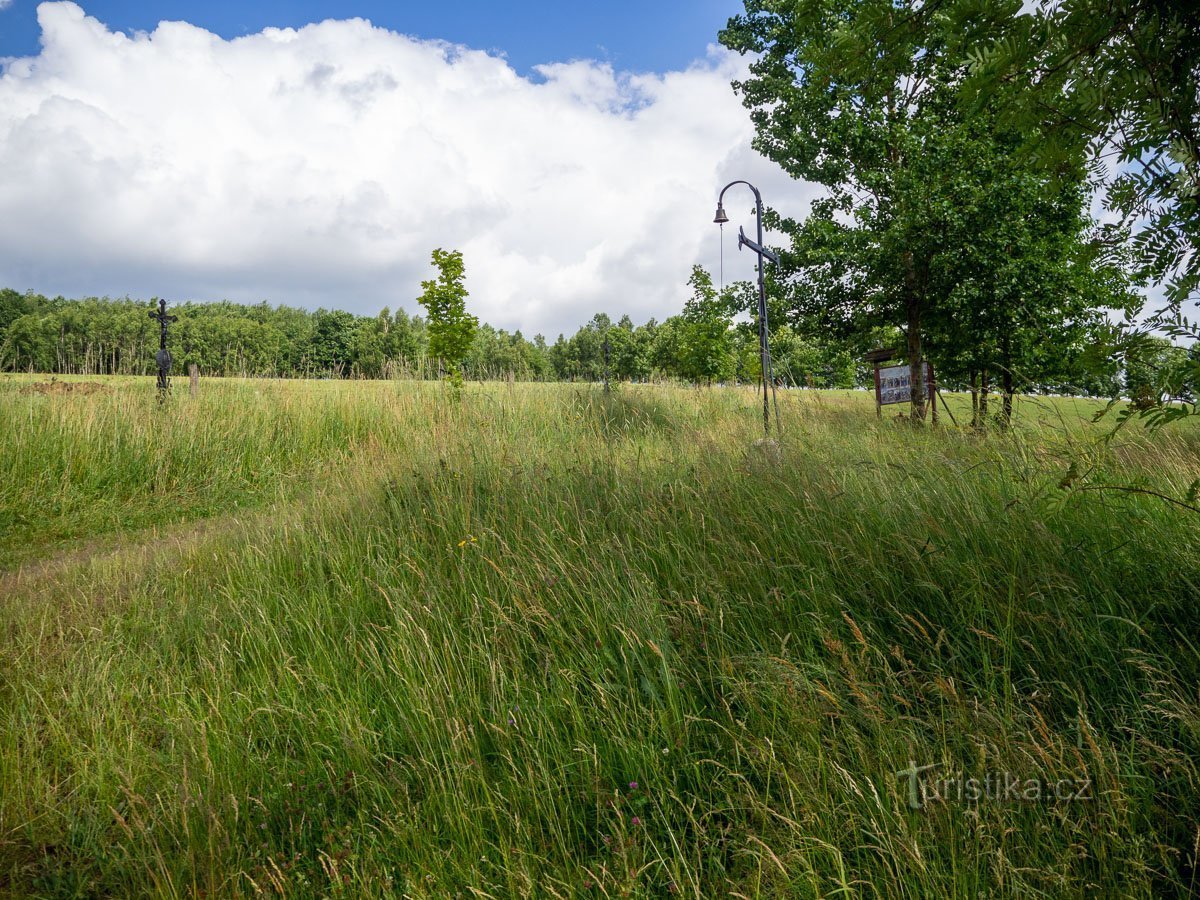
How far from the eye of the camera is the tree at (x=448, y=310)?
13555 mm

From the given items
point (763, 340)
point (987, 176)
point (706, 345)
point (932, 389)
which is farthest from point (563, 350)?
point (932, 389)

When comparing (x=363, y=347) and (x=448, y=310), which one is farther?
(x=363, y=347)

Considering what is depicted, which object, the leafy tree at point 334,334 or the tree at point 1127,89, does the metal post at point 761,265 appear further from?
the leafy tree at point 334,334

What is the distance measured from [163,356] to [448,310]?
18.4ft

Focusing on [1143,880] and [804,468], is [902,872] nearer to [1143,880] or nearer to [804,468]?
[1143,880]

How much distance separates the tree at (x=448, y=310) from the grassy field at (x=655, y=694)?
9.35m

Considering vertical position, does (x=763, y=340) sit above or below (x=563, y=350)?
below

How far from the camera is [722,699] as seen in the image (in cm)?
207

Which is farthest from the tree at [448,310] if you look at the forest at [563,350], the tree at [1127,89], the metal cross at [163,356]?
the tree at [1127,89]

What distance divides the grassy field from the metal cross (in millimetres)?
6700

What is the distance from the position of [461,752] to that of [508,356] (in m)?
87.8

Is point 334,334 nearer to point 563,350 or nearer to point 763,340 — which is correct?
point 563,350

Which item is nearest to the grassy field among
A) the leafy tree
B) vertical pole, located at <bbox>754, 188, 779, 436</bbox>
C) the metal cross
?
vertical pole, located at <bbox>754, 188, 779, 436</bbox>

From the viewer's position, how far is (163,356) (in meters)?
12.5
